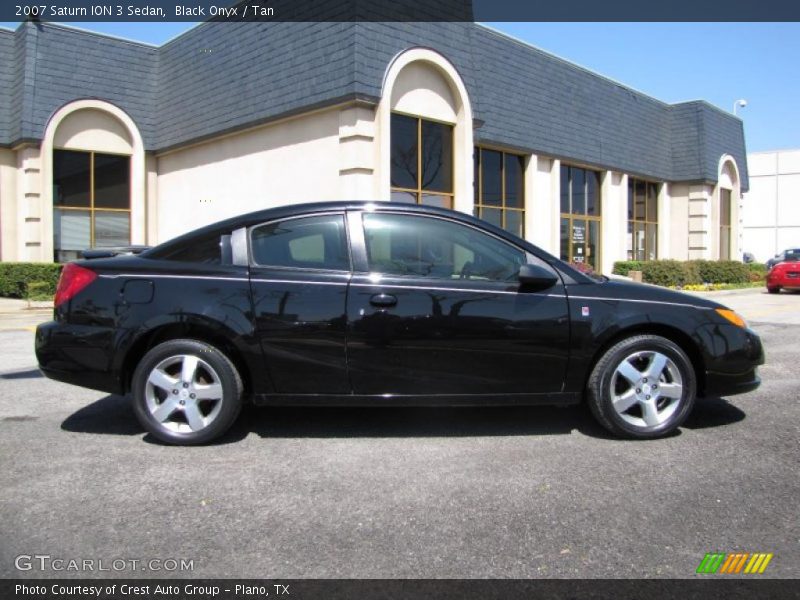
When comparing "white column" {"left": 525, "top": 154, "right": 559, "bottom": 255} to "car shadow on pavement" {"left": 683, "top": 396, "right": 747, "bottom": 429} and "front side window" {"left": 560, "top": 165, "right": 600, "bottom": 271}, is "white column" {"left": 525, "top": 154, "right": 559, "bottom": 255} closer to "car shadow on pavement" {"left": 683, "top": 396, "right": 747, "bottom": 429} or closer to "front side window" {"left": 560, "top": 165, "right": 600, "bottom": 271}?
"front side window" {"left": 560, "top": 165, "right": 600, "bottom": 271}

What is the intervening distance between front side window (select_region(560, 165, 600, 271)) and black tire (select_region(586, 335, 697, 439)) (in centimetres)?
1715

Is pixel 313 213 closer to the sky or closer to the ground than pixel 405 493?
closer to the sky

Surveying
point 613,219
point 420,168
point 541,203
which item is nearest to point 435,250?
point 420,168

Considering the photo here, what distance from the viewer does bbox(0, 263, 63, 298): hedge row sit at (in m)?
17.0

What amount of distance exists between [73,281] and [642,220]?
24447mm

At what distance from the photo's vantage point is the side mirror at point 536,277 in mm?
4383

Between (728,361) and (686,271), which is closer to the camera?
(728,361)

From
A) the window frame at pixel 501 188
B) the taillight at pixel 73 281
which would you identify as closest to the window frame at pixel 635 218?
the window frame at pixel 501 188

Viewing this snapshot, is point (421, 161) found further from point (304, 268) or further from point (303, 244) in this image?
point (304, 268)

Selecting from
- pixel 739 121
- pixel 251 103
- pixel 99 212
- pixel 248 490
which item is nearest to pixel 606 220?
pixel 739 121

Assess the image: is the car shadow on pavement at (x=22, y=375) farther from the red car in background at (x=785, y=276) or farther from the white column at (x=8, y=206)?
the red car in background at (x=785, y=276)

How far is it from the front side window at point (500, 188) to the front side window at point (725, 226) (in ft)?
42.8

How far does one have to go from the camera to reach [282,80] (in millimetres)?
15086

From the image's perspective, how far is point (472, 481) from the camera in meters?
3.75
